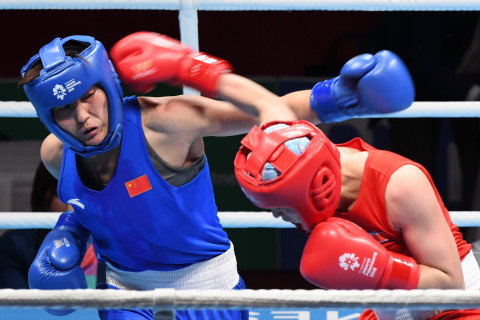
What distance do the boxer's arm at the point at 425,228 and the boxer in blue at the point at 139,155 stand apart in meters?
0.24

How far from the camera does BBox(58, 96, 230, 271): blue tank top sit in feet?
6.55

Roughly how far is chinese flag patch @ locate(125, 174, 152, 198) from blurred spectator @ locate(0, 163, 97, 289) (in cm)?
124

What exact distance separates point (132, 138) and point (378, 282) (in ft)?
2.39

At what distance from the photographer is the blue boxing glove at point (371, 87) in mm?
1685

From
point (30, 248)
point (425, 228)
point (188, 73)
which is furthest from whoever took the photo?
point (30, 248)

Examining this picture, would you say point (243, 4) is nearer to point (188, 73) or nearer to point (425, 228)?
point (188, 73)

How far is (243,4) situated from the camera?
2377 mm

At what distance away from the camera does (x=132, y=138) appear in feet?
6.59

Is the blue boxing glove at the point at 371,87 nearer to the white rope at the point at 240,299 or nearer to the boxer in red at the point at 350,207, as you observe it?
the boxer in red at the point at 350,207

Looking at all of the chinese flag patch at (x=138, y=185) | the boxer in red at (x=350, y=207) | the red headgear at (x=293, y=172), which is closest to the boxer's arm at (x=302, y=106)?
the boxer in red at (x=350, y=207)

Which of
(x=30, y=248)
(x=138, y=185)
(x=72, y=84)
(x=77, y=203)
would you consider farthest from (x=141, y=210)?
(x=30, y=248)

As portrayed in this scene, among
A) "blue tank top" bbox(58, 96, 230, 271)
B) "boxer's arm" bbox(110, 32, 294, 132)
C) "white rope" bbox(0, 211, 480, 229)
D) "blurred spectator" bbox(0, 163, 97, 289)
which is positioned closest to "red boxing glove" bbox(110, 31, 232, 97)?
"boxer's arm" bbox(110, 32, 294, 132)

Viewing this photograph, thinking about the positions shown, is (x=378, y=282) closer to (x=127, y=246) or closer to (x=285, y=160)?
(x=285, y=160)

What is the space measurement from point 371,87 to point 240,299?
607 mm
